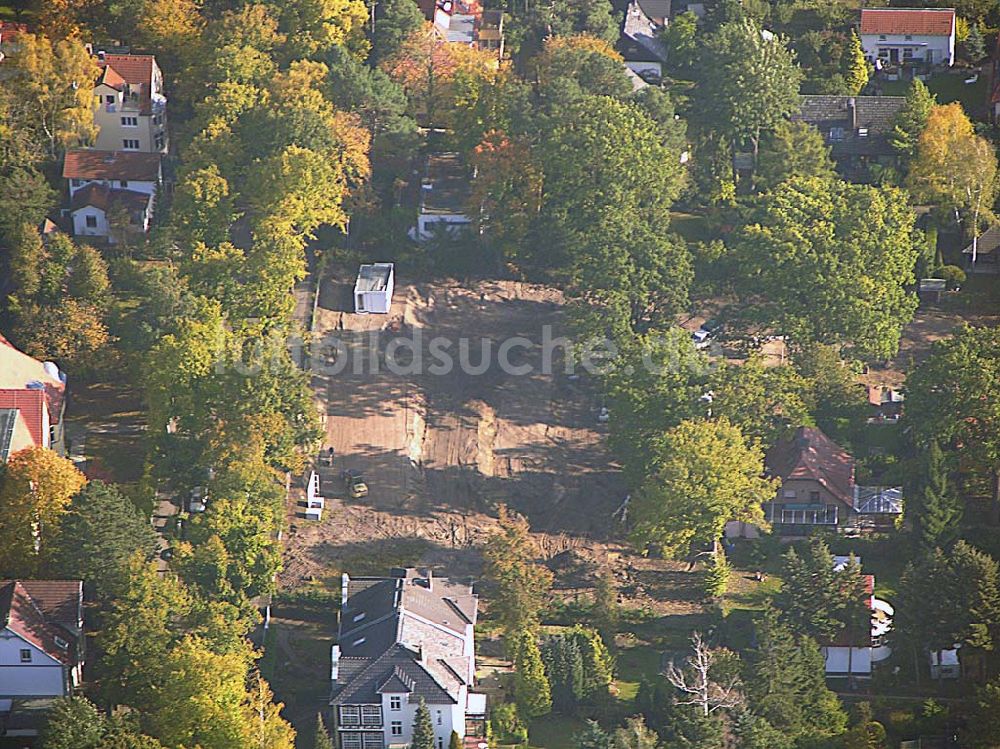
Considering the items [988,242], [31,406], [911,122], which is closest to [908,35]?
[911,122]

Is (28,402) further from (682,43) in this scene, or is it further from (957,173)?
(957,173)

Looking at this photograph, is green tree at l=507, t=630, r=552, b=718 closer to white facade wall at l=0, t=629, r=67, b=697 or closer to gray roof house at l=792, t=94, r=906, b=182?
white facade wall at l=0, t=629, r=67, b=697

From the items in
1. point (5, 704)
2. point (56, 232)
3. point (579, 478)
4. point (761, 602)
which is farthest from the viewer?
point (56, 232)

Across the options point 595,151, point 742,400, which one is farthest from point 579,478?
point 595,151

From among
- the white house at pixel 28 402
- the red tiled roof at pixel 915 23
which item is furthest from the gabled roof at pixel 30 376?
the red tiled roof at pixel 915 23

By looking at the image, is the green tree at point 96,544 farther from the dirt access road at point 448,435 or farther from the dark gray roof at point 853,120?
the dark gray roof at point 853,120

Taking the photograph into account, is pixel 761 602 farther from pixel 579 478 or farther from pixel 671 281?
pixel 671 281
